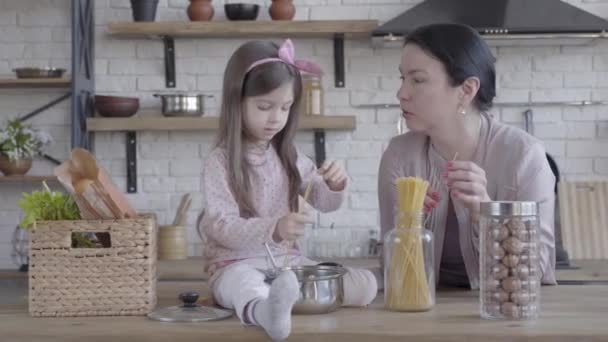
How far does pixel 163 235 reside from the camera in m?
4.50

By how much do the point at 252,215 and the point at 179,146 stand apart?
2668 mm

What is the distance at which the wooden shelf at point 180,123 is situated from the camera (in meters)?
4.53

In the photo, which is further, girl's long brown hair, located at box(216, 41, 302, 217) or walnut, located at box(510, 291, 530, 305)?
girl's long brown hair, located at box(216, 41, 302, 217)

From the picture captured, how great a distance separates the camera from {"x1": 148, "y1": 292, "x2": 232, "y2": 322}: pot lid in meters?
1.74

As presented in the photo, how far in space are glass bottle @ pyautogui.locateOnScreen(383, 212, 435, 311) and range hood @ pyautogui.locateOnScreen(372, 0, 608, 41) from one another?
2563mm

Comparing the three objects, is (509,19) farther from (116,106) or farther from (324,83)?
(116,106)

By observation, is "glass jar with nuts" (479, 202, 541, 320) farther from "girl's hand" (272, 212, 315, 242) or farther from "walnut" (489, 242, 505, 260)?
"girl's hand" (272, 212, 315, 242)

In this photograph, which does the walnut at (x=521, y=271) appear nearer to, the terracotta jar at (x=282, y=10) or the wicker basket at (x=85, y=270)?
the wicker basket at (x=85, y=270)

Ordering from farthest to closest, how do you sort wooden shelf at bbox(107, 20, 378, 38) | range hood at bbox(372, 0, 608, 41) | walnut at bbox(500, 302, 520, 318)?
1. wooden shelf at bbox(107, 20, 378, 38)
2. range hood at bbox(372, 0, 608, 41)
3. walnut at bbox(500, 302, 520, 318)

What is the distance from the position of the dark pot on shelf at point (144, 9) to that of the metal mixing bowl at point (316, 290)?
9.97ft

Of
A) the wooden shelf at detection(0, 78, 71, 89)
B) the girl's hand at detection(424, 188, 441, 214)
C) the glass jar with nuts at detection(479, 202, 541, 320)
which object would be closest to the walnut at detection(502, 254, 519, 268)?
the glass jar with nuts at detection(479, 202, 541, 320)

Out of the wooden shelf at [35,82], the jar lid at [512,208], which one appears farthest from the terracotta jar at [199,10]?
the jar lid at [512,208]

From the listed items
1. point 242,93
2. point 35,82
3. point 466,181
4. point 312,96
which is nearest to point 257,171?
point 242,93

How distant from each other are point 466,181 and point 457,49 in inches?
16.9
